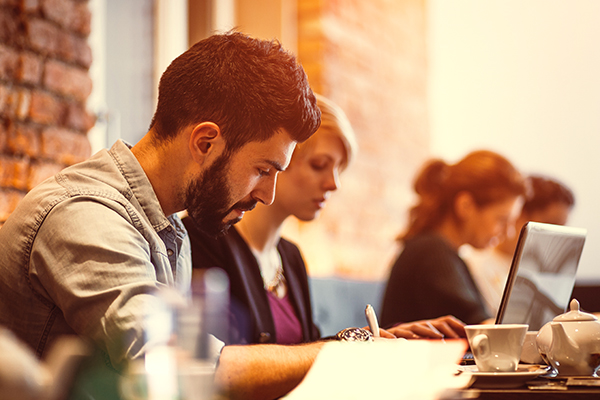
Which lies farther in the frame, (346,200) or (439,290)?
(346,200)

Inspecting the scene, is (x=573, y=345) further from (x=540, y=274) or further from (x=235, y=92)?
(x=235, y=92)

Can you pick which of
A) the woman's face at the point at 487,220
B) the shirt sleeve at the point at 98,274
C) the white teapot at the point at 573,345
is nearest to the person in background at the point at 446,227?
the woman's face at the point at 487,220

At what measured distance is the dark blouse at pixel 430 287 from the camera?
→ 6.25ft

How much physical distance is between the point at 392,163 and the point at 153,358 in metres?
2.87

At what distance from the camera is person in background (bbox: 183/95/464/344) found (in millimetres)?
1523

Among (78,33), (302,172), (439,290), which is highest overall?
(78,33)

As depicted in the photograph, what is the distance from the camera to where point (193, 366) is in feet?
1.88

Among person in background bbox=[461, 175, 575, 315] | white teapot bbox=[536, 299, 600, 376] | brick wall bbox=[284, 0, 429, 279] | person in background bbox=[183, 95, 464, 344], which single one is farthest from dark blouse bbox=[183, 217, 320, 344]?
person in background bbox=[461, 175, 575, 315]

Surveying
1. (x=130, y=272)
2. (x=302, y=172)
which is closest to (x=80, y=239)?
(x=130, y=272)

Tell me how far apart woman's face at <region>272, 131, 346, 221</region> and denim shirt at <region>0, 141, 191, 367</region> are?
665mm

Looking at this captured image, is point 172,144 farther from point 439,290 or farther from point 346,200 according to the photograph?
point 346,200

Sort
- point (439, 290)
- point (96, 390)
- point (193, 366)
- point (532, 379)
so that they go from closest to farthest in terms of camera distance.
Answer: point (193, 366)
point (96, 390)
point (532, 379)
point (439, 290)

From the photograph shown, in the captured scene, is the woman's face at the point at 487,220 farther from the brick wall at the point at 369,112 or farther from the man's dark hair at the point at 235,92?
the man's dark hair at the point at 235,92

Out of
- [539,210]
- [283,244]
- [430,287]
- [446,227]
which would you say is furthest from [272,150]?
[539,210]
